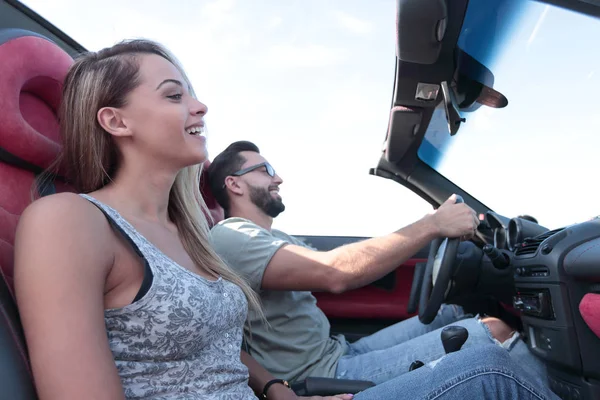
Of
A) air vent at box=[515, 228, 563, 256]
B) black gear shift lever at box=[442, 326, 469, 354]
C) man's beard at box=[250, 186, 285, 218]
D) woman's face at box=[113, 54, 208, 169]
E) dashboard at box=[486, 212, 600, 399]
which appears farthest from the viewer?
man's beard at box=[250, 186, 285, 218]

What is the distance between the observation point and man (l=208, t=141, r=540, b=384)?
1.52 metres

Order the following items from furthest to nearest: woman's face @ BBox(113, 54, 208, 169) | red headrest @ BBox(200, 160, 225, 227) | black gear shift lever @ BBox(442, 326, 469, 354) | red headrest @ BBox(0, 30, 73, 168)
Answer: red headrest @ BBox(200, 160, 225, 227) → black gear shift lever @ BBox(442, 326, 469, 354) → woman's face @ BBox(113, 54, 208, 169) → red headrest @ BBox(0, 30, 73, 168)

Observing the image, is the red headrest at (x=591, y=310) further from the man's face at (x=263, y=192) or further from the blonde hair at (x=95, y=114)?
the man's face at (x=263, y=192)

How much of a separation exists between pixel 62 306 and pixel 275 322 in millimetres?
996

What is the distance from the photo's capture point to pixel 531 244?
5.76ft

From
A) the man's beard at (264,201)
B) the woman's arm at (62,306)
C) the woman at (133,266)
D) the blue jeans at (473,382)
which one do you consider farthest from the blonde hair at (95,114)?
the man's beard at (264,201)

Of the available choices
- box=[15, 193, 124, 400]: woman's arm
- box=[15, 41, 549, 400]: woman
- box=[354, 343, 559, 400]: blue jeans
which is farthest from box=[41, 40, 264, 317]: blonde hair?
box=[354, 343, 559, 400]: blue jeans

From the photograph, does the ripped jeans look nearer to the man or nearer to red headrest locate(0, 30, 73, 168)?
the man

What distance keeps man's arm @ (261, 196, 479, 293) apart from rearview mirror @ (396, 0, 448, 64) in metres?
0.53

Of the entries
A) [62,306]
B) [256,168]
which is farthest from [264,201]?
[62,306]

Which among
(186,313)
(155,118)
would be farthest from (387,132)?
(186,313)

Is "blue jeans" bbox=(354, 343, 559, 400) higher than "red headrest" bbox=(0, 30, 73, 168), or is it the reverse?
"red headrest" bbox=(0, 30, 73, 168)

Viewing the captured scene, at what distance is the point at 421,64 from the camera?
1.77m

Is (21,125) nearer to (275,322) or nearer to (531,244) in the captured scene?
(275,322)
